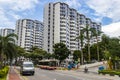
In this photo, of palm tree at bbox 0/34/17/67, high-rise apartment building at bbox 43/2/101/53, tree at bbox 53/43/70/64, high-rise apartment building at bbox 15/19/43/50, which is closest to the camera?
palm tree at bbox 0/34/17/67

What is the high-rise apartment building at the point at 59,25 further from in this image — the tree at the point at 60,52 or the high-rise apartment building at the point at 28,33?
the tree at the point at 60,52

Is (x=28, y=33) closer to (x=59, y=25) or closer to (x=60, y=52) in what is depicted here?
(x=59, y=25)

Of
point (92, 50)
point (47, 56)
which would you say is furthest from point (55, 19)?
point (92, 50)

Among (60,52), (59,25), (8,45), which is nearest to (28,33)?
(59,25)

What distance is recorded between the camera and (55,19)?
130625 mm

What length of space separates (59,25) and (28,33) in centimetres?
4693

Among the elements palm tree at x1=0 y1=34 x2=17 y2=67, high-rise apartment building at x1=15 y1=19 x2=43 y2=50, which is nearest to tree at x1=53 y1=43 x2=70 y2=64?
palm tree at x1=0 y1=34 x2=17 y2=67

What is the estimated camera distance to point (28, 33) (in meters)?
168

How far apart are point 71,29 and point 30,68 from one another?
339ft

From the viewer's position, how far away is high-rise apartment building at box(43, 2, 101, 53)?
418ft

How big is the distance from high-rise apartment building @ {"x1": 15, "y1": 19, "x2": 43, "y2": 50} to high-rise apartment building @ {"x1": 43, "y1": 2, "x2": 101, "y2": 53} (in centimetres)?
3381

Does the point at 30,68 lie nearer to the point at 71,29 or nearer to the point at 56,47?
the point at 56,47

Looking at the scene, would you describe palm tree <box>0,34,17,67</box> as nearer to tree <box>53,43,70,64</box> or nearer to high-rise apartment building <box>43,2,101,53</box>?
tree <box>53,43,70,64</box>

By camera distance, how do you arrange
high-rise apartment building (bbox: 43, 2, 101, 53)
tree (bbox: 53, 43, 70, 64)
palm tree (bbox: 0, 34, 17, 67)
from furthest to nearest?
high-rise apartment building (bbox: 43, 2, 101, 53) < tree (bbox: 53, 43, 70, 64) < palm tree (bbox: 0, 34, 17, 67)
